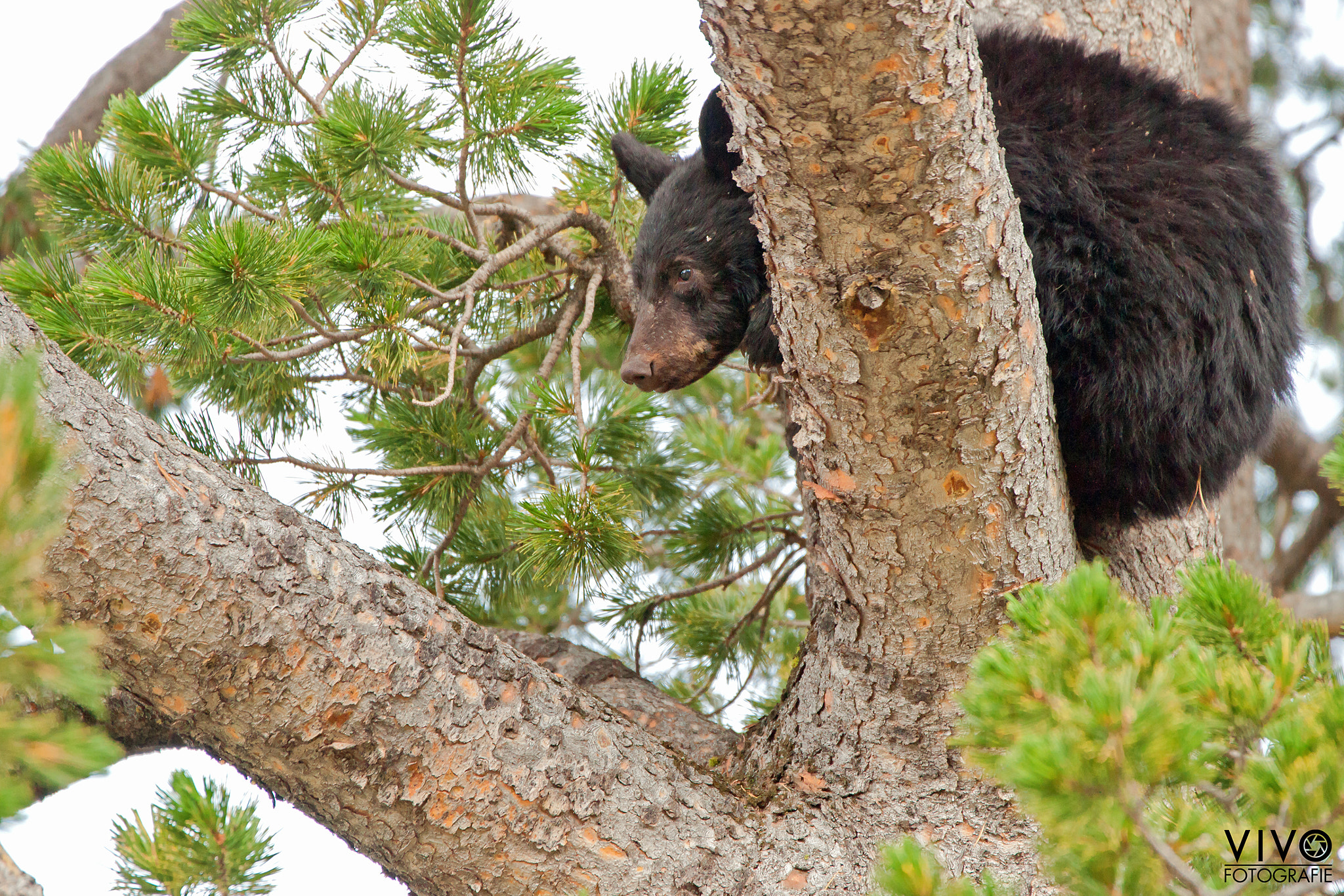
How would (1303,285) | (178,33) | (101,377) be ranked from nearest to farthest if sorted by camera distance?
(101,377) < (178,33) < (1303,285)

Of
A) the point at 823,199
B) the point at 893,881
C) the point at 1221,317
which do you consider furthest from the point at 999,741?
the point at 1221,317

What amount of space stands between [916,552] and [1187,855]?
0.78 m

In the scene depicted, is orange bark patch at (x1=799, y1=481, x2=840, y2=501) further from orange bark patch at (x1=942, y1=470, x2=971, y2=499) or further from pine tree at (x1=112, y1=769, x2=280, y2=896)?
pine tree at (x1=112, y1=769, x2=280, y2=896)

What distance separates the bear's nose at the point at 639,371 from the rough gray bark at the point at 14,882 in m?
1.70

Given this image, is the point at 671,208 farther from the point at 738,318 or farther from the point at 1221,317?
the point at 1221,317

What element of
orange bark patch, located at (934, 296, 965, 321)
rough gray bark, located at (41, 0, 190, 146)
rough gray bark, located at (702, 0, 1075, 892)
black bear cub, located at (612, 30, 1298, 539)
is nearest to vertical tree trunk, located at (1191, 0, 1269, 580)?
black bear cub, located at (612, 30, 1298, 539)

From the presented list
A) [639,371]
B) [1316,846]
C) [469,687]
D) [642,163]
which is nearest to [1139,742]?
[1316,846]

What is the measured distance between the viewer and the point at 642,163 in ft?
8.46

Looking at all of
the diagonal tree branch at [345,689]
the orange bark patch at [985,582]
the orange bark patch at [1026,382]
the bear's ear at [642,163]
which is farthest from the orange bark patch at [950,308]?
the bear's ear at [642,163]

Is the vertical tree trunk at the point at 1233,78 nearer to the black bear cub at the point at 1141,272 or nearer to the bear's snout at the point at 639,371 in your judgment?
the black bear cub at the point at 1141,272

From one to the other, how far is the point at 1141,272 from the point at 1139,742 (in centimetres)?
135

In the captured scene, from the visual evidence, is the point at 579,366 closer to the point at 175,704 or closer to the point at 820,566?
the point at 820,566

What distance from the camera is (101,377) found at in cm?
201

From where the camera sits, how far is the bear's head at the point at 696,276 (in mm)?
2406
